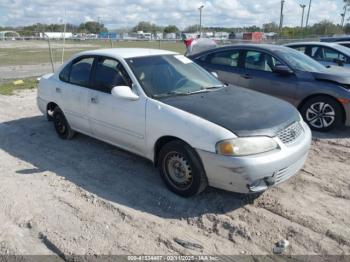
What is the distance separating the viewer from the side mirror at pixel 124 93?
418 cm

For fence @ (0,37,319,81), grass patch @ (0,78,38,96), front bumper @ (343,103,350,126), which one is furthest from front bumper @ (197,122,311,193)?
fence @ (0,37,319,81)

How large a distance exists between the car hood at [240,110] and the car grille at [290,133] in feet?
0.16

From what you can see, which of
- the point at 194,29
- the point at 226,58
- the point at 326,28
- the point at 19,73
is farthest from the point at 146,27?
the point at 226,58

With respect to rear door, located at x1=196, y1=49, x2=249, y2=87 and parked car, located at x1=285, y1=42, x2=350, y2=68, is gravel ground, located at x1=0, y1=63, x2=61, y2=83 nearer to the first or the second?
rear door, located at x1=196, y1=49, x2=249, y2=87

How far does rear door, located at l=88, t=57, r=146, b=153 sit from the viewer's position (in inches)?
167

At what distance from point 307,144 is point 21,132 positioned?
5043 mm

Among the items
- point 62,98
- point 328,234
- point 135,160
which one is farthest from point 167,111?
point 62,98

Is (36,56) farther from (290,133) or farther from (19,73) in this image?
Result: (290,133)

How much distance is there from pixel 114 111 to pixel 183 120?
120 centimetres

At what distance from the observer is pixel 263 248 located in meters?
3.08

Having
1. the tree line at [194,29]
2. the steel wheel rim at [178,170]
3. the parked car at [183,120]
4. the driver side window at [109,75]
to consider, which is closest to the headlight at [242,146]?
the parked car at [183,120]

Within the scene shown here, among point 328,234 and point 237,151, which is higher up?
point 237,151

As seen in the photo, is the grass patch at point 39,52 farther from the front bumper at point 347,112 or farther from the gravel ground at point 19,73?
the front bumper at point 347,112

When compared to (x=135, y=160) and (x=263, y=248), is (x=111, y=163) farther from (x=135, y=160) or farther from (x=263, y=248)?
(x=263, y=248)
